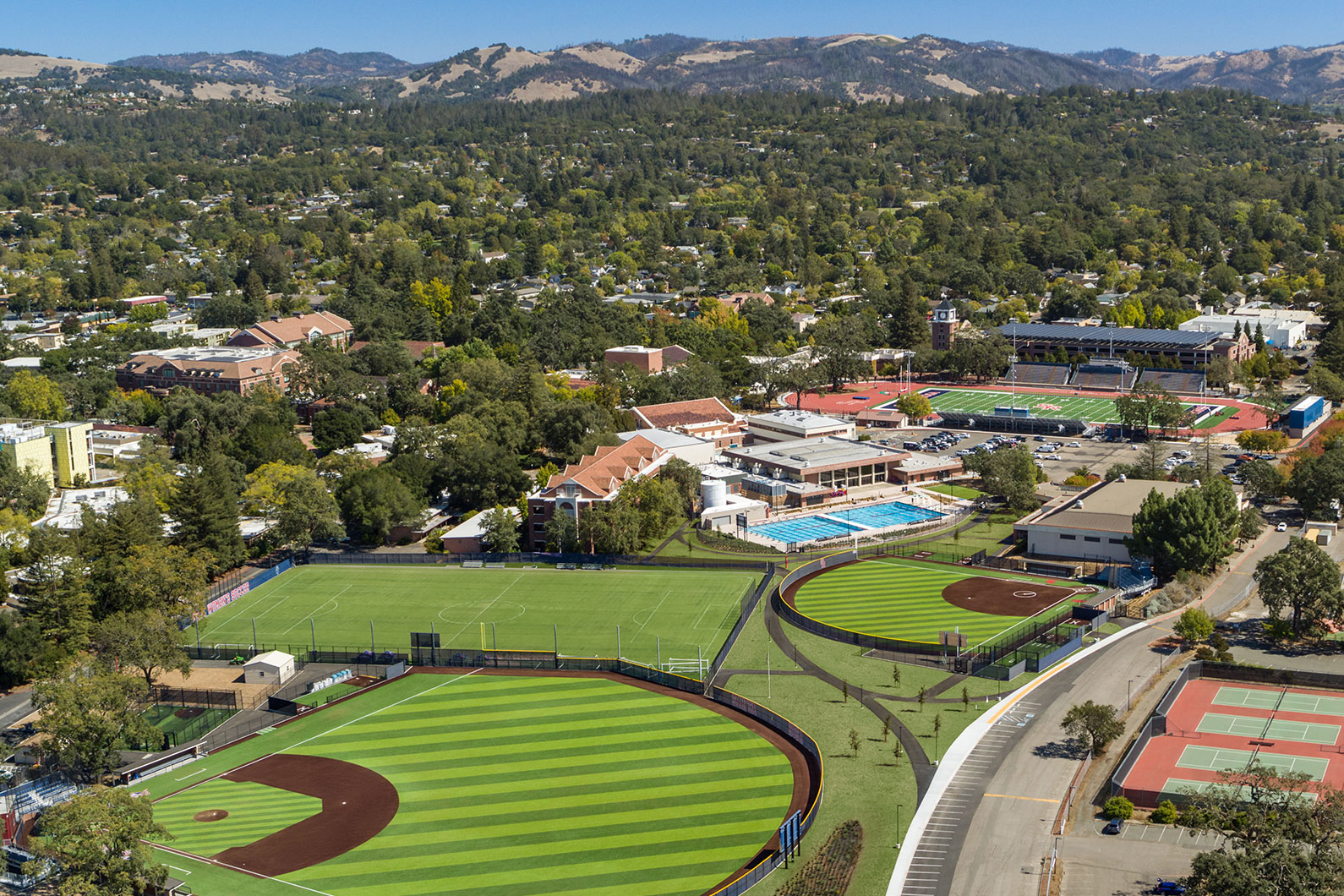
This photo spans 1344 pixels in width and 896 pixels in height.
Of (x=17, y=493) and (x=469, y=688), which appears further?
(x=17, y=493)

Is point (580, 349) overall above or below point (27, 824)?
above

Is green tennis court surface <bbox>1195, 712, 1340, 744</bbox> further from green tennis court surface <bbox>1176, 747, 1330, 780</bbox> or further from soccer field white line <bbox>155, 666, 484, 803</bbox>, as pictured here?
soccer field white line <bbox>155, 666, 484, 803</bbox>

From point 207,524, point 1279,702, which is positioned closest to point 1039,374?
point 1279,702

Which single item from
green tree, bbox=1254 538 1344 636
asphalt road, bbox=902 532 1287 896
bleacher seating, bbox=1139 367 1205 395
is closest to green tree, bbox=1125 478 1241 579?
green tree, bbox=1254 538 1344 636

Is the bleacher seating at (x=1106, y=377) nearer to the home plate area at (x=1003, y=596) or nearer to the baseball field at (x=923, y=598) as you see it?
the baseball field at (x=923, y=598)

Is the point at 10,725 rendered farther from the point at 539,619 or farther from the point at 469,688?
the point at 539,619

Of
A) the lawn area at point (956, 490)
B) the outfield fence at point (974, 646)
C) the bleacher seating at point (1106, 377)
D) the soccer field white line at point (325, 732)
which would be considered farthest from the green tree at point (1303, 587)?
the bleacher seating at point (1106, 377)

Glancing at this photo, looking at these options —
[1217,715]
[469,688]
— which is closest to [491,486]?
[469,688]
